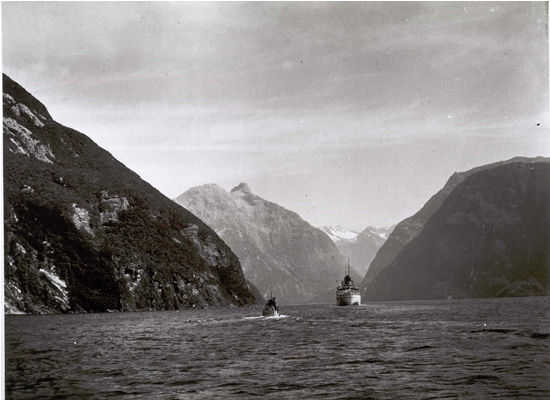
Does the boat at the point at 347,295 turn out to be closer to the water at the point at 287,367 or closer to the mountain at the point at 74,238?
the mountain at the point at 74,238

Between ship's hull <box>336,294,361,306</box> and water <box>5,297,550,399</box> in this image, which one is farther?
ship's hull <box>336,294,361,306</box>

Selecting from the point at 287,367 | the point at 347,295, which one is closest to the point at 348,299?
the point at 347,295

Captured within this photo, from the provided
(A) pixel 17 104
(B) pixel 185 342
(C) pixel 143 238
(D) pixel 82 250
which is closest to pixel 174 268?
(C) pixel 143 238

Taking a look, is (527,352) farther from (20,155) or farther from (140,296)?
(20,155)

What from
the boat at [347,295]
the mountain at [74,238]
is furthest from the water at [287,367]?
the boat at [347,295]

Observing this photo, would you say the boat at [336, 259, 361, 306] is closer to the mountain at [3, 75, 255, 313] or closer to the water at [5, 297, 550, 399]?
the mountain at [3, 75, 255, 313]

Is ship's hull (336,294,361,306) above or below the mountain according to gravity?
below

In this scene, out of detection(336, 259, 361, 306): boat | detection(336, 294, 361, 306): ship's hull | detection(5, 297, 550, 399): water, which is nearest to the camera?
detection(5, 297, 550, 399): water

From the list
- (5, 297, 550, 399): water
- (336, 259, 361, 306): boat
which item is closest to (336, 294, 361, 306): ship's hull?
(336, 259, 361, 306): boat
